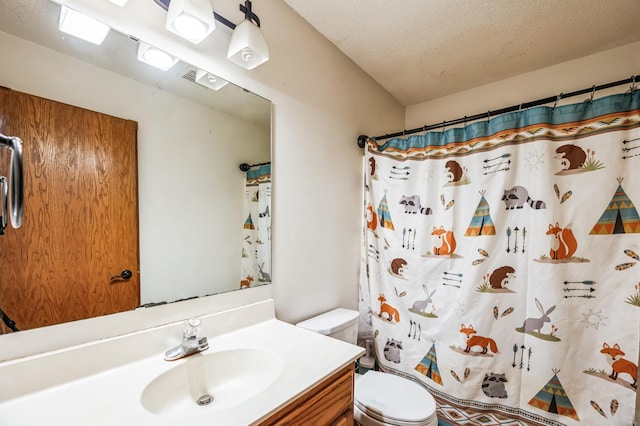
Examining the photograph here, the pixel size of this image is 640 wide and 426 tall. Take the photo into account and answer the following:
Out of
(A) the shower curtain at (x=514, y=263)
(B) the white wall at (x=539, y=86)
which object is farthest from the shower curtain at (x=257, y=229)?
(B) the white wall at (x=539, y=86)

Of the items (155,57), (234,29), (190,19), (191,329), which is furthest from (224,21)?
(191,329)

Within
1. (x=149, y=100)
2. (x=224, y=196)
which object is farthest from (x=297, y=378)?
(x=149, y=100)

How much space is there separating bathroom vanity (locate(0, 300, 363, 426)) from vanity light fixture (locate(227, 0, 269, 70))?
106cm

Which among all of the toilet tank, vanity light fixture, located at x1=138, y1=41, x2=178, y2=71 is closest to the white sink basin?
the toilet tank

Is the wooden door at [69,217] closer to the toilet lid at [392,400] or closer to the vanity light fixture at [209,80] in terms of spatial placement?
the vanity light fixture at [209,80]

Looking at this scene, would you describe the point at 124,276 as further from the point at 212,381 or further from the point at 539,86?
the point at 539,86

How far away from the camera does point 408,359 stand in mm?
1756

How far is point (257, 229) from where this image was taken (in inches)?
50.2

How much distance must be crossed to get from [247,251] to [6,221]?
2.41 feet

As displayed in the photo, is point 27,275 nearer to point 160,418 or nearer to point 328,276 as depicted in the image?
point 160,418

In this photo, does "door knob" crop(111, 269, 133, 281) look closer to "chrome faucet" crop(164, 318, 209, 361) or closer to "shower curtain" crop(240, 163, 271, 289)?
"chrome faucet" crop(164, 318, 209, 361)

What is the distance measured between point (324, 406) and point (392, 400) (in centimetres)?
62

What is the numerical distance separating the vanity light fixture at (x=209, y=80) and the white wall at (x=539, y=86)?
1.87 m

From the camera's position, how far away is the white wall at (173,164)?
0.78m
